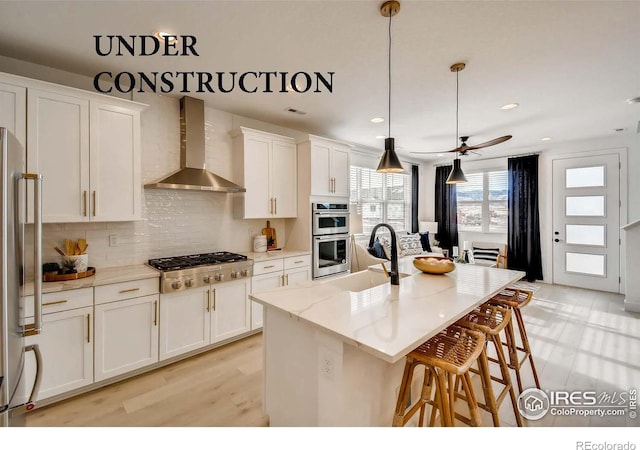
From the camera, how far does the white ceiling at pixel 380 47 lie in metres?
1.78

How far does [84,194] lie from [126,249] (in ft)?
2.17

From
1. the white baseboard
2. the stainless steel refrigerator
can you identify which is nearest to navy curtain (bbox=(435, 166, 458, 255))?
the white baseboard

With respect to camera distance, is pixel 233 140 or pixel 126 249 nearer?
pixel 126 249

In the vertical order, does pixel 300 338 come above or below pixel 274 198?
below

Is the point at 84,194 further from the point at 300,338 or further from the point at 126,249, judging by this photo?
the point at 300,338

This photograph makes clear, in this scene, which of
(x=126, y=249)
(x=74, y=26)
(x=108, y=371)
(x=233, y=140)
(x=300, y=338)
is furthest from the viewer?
(x=233, y=140)

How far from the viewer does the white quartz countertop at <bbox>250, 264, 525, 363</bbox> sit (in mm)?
1202

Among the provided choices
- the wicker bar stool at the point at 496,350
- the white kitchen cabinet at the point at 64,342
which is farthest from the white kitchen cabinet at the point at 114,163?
the wicker bar stool at the point at 496,350

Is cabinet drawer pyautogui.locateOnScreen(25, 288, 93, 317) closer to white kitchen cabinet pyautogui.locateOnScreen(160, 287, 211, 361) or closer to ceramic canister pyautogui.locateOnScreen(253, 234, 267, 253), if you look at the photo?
white kitchen cabinet pyautogui.locateOnScreen(160, 287, 211, 361)

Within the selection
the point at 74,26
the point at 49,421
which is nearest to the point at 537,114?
the point at 74,26

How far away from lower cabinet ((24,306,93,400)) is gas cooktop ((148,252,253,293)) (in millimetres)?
578

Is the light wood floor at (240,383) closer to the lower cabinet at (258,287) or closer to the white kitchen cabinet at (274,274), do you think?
the lower cabinet at (258,287)

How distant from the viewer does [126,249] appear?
9.28 feet
